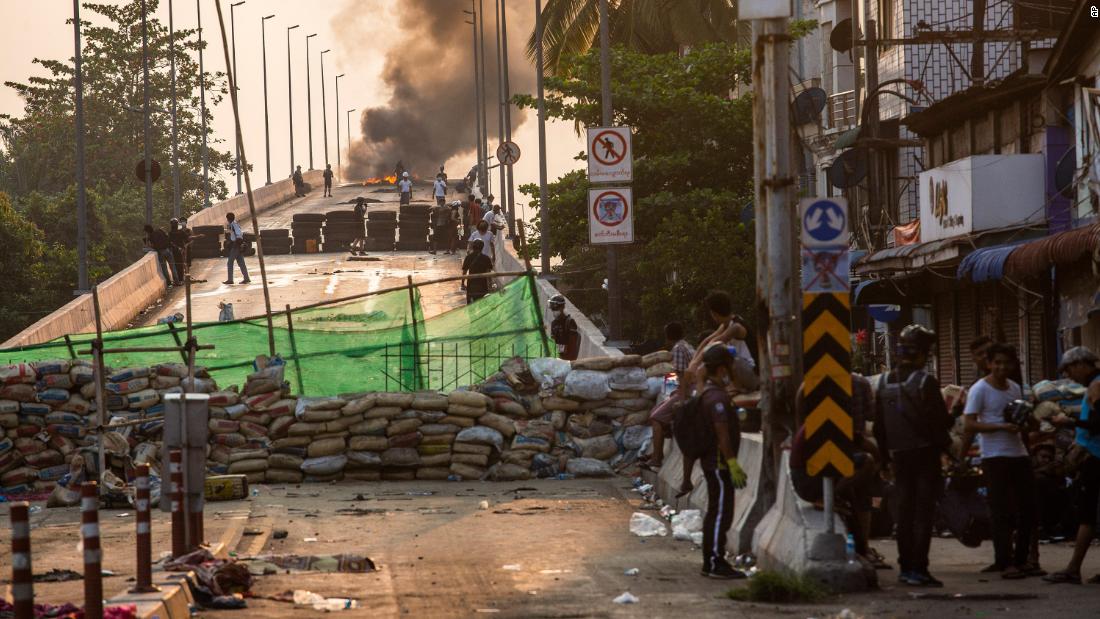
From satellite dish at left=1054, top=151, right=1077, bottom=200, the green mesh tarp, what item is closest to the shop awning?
satellite dish at left=1054, top=151, right=1077, bottom=200

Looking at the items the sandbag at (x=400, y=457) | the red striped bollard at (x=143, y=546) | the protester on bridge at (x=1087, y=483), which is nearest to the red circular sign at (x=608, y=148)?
the sandbag at (x=400, y=457)

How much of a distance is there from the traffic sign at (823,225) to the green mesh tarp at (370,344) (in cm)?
1172

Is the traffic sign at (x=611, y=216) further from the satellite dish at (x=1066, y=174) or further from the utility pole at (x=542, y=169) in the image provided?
the utility pole at (x=542, y=169)

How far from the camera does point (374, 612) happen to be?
1109 cm

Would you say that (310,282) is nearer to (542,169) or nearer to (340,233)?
(542,169)

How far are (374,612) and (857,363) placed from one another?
28.3 m

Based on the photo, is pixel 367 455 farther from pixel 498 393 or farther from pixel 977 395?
pixel 977 395

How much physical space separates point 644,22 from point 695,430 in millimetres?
45330

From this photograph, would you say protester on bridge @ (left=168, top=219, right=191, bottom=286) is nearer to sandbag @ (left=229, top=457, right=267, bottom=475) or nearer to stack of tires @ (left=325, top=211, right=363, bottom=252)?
stack of tires @ (left=325, top=211, right=363, bottom=252)

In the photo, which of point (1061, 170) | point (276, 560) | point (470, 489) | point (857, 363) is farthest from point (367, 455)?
point (857, 363)

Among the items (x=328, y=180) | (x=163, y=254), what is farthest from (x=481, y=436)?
(x=328, y=180)

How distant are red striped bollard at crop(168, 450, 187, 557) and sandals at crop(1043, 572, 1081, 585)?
18.5 ft

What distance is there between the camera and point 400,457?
22219 mm

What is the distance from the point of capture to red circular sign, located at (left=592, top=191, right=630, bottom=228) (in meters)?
27.3
